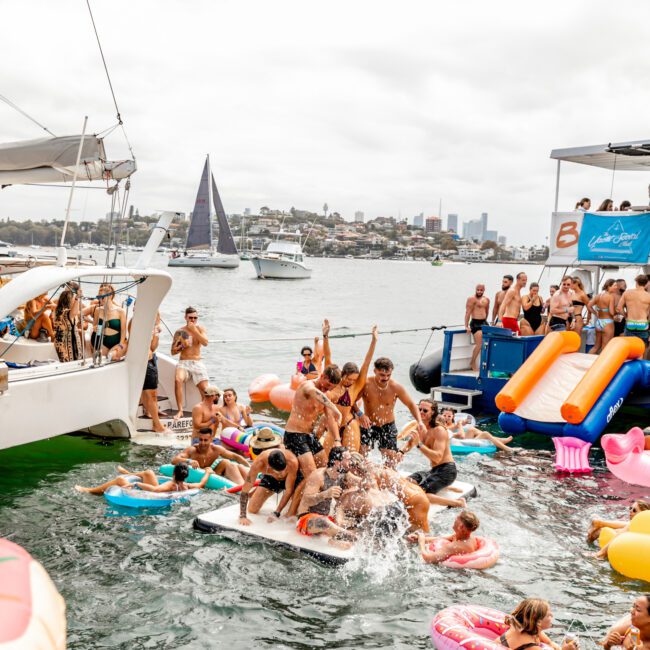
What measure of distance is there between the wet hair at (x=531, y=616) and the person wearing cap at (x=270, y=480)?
3.42 meters

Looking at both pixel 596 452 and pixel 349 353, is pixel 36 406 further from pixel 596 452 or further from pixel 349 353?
pixel 349 353

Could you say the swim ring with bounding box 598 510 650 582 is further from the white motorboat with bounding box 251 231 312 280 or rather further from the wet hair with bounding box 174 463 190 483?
the white motorboat with bounding box 251 231 312 280

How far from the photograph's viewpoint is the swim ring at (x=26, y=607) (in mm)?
3855

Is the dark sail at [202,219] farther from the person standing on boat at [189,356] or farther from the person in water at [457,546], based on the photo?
the person in water at [457,546]

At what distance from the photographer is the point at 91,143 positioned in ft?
36.3

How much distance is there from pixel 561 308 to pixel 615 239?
6.77ft

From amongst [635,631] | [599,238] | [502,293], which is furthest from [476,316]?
[635,631]

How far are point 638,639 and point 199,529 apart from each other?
195 inches

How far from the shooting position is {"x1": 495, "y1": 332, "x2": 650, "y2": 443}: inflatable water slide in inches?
508

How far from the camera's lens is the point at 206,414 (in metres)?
11.4

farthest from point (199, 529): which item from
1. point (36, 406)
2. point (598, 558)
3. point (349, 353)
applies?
point (349, 353)

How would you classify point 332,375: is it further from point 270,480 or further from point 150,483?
point 150,483

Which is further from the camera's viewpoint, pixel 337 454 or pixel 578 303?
pixel 578 303

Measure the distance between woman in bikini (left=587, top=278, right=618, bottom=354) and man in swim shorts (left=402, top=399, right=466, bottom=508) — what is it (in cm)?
648
